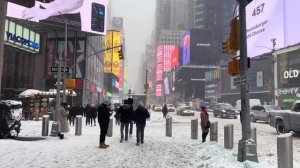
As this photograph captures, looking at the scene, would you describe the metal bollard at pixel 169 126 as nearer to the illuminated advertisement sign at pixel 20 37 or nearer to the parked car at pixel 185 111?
the illuminated advertisement sign at pixel 20 37

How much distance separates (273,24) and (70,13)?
42645 millimetres

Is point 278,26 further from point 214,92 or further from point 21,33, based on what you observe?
→ point 214,92

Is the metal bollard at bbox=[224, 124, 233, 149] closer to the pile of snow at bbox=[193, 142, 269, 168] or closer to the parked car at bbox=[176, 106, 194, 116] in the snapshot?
the pile of snow at bbox=[193, 142, 269, 168]

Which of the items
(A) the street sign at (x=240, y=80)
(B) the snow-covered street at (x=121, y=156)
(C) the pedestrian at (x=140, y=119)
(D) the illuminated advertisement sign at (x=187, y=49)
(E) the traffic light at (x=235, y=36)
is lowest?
(B) the snow-covered street at (x=121, y=156)

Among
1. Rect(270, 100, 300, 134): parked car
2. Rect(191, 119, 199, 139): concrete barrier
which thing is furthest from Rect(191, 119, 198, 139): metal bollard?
Rect(270, 100, 300, 134): parked car

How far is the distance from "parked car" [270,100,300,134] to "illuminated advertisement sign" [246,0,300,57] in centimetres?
5191

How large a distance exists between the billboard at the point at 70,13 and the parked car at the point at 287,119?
48497mm

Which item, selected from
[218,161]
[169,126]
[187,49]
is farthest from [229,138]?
[187,49]

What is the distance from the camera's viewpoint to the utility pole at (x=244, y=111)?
10.2 metres

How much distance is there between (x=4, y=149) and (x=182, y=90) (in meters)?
181

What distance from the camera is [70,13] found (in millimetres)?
67688

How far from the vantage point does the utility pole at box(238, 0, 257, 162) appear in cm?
1023

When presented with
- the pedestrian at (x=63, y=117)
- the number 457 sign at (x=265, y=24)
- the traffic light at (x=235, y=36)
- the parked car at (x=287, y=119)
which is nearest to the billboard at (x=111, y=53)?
the number 457 sign at (x=265, y=24)

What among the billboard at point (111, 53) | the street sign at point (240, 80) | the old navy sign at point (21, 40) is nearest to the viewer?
the street sign at point (240, 80)
